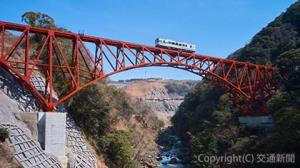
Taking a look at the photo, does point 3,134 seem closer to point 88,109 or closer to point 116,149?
point 88,109

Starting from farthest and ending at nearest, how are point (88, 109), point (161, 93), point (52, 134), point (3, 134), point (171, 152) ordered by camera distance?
point (161, 93)
point (171, 152)
point (88, 109)
point (52, 134)
point (3, 134)

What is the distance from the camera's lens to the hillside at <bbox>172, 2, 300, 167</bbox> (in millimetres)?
34719

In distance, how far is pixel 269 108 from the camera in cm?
4556

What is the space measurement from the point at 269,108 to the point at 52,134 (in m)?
28.9

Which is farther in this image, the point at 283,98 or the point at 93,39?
the point at 283,98

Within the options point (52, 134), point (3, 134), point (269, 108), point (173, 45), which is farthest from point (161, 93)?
point (3, 134)

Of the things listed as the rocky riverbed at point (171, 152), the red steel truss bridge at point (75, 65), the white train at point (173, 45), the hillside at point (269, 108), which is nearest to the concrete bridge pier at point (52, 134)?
the red steel truss bridge at point (75, 65)

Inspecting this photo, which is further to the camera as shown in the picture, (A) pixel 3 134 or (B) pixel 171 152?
(B) pixel 171 152

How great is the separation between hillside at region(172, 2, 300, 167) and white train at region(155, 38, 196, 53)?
986cm

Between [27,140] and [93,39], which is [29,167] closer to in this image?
[27,140]

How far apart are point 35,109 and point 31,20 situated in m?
18.1

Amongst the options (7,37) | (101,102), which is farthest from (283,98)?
(7,37)

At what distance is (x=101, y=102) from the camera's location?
123 ft

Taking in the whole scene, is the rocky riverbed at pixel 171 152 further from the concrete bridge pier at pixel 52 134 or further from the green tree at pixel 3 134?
the green tree at pixel 3 134
